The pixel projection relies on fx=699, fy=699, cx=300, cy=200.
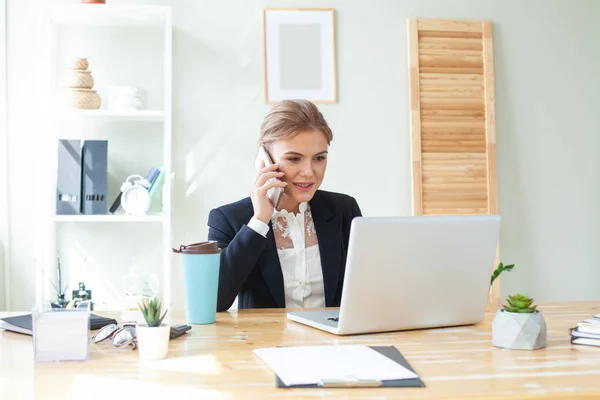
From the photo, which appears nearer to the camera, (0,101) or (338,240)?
(338,240)

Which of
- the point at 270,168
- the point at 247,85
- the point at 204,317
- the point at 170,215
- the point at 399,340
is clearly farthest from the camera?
the point at 247,85

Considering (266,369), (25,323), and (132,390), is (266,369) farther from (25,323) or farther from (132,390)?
(25,323)

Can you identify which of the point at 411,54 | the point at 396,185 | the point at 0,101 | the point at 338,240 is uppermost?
the point at 411,54

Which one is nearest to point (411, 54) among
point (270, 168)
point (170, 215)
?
point (170, 215)

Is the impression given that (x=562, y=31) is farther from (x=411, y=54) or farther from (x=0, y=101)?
(x=0, y=101)

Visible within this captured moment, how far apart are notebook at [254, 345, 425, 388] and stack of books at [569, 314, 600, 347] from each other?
39cm

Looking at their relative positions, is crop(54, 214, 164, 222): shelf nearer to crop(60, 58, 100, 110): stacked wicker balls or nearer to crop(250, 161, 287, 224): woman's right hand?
crop(60, 58, 100, 110): stacked wicker balls

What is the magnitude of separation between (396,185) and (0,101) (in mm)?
2042

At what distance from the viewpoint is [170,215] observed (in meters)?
3.32

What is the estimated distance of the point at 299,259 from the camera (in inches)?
89.0

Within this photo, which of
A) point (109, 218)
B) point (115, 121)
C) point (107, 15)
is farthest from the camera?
point (115, 121)

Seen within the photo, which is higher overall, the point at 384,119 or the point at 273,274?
Answer: the point at 384,119

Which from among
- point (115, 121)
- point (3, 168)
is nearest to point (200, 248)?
point (115, 121)

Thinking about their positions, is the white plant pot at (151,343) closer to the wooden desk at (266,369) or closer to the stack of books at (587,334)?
the wooden desk at (266,369)
